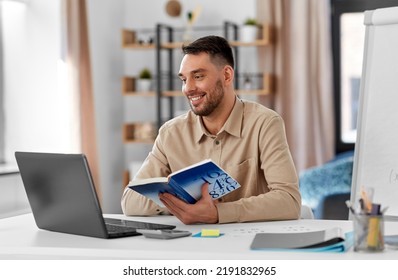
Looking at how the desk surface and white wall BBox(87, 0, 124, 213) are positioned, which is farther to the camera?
white wall BBox(87, 0, 124, 213)

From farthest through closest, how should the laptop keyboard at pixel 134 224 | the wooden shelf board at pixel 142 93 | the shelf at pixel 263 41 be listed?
1. the wooden shelf board at pixel 142 93
2. the shelf at pixel 263 41
3. the laptop keyboard at pixel 134 224

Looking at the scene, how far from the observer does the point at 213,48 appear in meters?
2.67

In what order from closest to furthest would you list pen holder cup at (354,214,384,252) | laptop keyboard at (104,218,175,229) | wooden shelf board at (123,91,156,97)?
pen holder cup at (354,214,384,252) → laptop keyboard at (104,218,175,229) → wooden shelf board at (123,91,156,97)

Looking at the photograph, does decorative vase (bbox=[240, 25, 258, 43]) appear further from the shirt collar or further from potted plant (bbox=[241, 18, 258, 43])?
the shirt collar

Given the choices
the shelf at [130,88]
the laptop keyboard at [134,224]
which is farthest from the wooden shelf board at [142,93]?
the laptop keyboard at [134,224]

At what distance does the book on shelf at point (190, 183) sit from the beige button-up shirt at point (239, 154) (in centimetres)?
21

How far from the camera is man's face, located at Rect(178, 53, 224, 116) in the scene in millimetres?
2633

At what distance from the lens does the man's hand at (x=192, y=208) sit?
2.21 meters

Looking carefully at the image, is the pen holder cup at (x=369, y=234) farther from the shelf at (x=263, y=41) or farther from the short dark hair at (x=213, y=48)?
the shelf at (x=263, y=41)

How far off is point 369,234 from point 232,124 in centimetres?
99

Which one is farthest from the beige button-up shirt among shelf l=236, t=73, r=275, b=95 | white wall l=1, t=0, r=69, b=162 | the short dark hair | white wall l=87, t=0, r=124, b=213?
white wall l=87, t=0, r=124, b=213

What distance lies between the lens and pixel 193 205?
2213mm

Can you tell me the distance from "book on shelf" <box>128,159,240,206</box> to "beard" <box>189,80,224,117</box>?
45 cm
